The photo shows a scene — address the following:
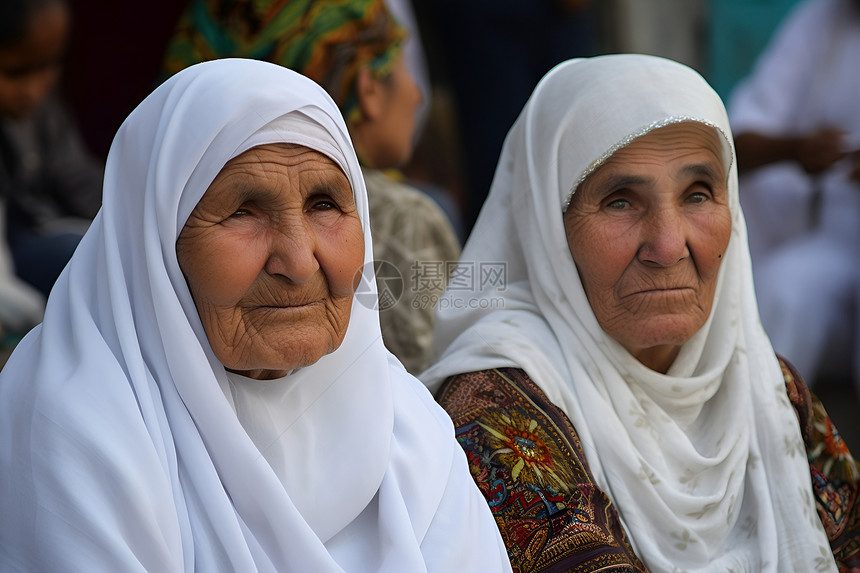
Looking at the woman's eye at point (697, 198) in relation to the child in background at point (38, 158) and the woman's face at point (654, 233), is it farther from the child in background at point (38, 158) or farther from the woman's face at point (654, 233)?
the child in background at point (38, 158)

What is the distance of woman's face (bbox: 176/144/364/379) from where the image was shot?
2.09 meters

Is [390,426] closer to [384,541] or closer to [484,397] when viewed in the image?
[384,541]

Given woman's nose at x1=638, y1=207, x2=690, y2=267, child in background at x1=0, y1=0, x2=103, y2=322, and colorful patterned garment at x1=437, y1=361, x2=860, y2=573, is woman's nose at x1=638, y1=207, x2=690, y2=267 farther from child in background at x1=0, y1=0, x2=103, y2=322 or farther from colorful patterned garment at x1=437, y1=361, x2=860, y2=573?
child in background at x1=0, y1=0, x2=103, y2=322

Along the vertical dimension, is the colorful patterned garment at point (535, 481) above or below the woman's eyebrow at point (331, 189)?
below

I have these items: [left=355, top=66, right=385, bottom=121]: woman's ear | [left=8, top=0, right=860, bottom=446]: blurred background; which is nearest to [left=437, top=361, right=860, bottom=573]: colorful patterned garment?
[left=355, top=66, right=385, bottom=121]: woman's ear

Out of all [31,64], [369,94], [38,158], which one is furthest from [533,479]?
[31,64]

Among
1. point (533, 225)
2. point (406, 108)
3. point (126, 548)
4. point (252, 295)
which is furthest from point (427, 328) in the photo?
point (126, 548)

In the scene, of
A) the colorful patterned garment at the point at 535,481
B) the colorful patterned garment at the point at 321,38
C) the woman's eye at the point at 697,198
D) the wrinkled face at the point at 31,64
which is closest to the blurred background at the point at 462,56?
the wrinkled face at the point at 31,64

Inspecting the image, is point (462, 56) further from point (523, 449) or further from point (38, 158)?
point (523, 449)

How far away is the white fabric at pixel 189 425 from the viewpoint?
192 cm

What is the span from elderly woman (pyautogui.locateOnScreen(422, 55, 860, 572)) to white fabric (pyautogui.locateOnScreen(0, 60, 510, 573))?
1.54 ft

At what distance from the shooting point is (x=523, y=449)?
8.55ft

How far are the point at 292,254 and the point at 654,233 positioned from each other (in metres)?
1.07

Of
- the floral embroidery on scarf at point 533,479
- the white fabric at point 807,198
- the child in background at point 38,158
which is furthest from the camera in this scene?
the white fabric at point 807,198
